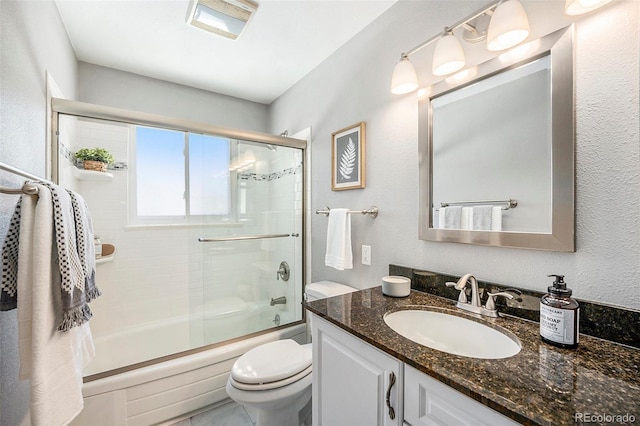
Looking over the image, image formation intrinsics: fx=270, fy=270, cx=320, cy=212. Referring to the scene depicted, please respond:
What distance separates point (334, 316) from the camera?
3.27 ft

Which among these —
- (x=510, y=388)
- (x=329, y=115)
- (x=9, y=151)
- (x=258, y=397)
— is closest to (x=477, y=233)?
(x=510, y=388)

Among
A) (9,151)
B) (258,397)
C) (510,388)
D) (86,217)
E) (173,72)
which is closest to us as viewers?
(510,388)

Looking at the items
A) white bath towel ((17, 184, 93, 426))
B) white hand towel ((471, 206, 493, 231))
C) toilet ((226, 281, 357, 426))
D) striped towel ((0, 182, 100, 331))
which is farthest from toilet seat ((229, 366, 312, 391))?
white hand towel ((471, 206, 493, 231))

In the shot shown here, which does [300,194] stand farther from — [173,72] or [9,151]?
[9,151]

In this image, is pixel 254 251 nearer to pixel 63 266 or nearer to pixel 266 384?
pixel 266 384

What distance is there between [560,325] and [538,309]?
0.19 m

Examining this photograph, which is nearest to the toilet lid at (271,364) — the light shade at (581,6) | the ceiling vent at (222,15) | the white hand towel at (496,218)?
the white hand towel at (496,218)

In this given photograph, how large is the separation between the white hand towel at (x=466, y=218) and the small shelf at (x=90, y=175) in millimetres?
2271

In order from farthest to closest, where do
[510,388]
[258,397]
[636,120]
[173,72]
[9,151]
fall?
[173,72] → [258,397] → [9,151] → [636,120] → [510,388]

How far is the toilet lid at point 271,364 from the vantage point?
1287 millimetres

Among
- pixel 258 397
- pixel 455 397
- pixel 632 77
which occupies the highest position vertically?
pixel 632 77

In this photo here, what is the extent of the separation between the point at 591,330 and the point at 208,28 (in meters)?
2.28

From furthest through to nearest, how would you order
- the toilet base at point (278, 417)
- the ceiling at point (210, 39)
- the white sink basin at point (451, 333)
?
the ceiling at point (210, 39), the toilet base at point (278, 417), the white sink basin at point (451, 333)

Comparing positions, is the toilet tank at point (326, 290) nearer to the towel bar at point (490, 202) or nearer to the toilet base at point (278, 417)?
the toilet base at point (278, 417)
